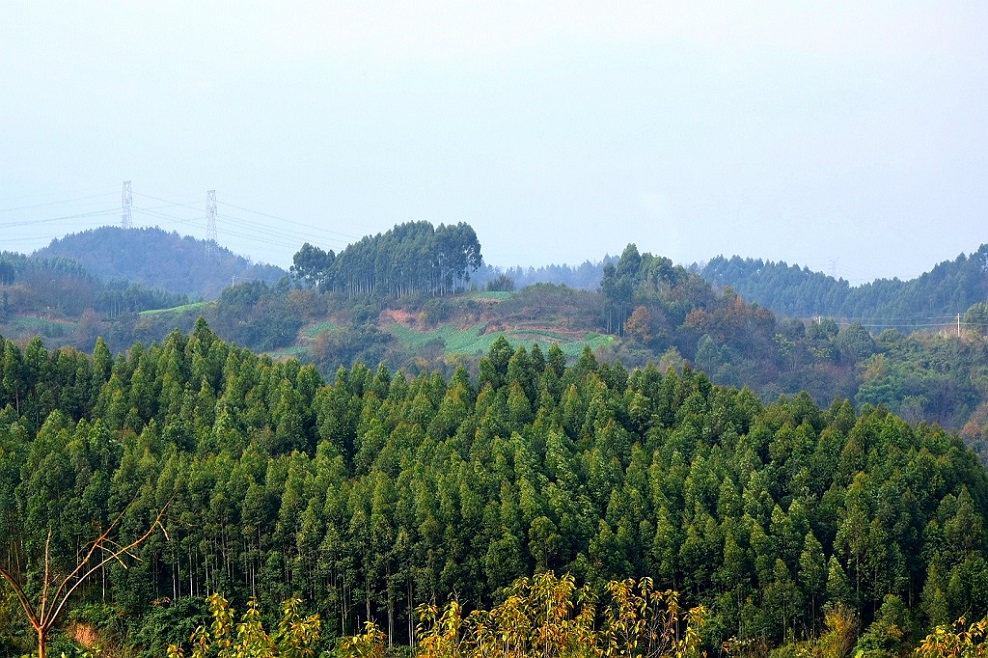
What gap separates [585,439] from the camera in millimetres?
30484

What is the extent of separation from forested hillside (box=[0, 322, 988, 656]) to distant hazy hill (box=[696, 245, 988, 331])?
3008 inches

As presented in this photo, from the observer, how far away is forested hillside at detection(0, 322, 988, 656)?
996 inches

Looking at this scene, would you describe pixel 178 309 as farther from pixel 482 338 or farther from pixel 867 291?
pixel 867 291

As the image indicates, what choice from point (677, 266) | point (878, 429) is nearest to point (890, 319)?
point (677, 266)

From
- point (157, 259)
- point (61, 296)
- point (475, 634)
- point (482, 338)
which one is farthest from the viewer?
point (157, 259)

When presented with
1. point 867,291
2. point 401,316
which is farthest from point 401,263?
point 867,291

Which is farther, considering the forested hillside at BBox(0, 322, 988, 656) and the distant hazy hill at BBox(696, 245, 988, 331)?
the distant hazy hill at BBox(696, 245, 988, 331)

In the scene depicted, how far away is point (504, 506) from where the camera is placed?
85.4 ft

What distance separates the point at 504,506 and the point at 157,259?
12501cm

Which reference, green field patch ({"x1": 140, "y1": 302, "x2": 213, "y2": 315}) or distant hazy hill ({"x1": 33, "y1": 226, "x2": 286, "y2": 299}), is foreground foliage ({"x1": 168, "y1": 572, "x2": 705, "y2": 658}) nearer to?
green field patch ({"x1": 140, "y1": 302, "x2": 213, "y2": 315})

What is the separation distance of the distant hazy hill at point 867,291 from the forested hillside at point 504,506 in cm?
7640

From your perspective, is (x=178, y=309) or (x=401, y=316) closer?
(x=401, y=316)

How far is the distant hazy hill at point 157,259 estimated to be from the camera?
13862 cm

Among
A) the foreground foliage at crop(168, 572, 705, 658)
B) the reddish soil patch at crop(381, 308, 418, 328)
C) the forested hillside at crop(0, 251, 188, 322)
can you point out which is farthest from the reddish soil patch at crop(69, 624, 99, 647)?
the forested hillside at crop(0, 251, 188, 322)
